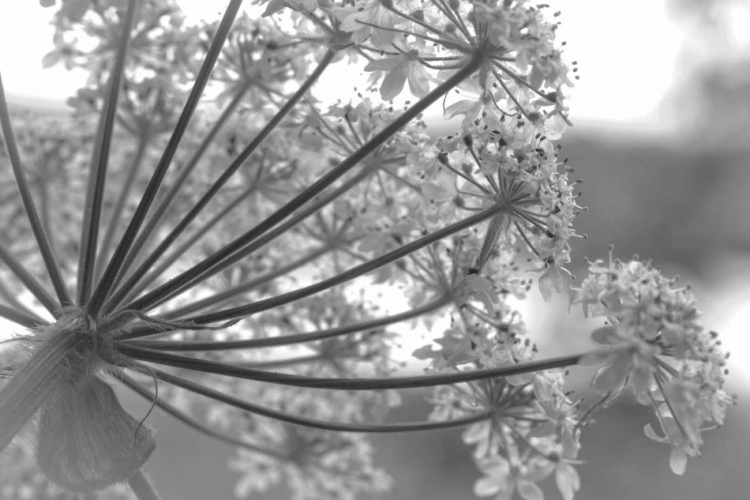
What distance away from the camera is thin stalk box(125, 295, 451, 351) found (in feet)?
4.54

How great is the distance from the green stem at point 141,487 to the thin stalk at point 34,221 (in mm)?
342

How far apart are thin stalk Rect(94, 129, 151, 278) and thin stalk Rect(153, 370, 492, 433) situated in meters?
0.37

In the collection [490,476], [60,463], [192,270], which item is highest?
[490,476]

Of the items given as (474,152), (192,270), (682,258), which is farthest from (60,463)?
(682,258)

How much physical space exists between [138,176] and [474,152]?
43.9 inches

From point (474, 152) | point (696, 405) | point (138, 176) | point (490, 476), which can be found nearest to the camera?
point (696, 405)

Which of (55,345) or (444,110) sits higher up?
(444,110)

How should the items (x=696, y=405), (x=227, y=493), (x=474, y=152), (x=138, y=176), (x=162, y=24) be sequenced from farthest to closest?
(x=227, y=493), (x=138, y=176), (x=162, y=24), (x=474, y=152), (x=696, y=405)

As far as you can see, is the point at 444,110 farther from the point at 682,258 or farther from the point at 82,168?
the point at 682,258

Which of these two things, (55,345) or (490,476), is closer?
(55,345)

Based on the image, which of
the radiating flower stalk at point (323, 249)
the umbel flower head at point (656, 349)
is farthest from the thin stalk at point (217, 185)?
the umbel flower head at point (656, 349)

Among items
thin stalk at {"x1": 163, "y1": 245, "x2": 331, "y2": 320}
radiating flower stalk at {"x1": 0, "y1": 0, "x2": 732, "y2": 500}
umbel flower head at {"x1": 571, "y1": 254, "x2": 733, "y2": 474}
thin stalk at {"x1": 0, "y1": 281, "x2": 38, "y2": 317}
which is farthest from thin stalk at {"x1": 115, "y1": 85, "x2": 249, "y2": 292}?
umbel flower head at {"x1": 571, "y1": 254, "x2": 733, "y2": 474}

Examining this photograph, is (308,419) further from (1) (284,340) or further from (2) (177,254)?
(2) (177,254)

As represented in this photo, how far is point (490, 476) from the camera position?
6.19ft
